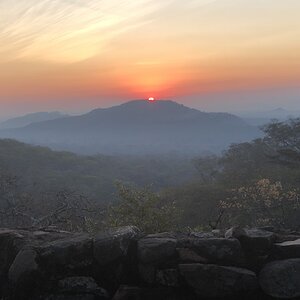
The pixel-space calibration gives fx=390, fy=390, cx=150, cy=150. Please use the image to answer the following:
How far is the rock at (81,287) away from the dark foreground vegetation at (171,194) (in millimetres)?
2621

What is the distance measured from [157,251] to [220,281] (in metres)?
0.97

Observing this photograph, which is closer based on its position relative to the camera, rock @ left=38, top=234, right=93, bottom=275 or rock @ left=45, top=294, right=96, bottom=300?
rock @ left=45, top=294, right=96, bottom=300

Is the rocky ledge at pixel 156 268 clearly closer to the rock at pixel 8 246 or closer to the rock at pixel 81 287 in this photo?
the rock at pixel 81 287

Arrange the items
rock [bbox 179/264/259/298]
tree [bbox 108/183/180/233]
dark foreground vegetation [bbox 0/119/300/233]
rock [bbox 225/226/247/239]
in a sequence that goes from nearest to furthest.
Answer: rock [bbox 179/264/259/298]
rock [bbox 225/226/247/239]
dark foreground vegetation [bbox 0/119/300/233]
tree [bbox 108/183/180/233]

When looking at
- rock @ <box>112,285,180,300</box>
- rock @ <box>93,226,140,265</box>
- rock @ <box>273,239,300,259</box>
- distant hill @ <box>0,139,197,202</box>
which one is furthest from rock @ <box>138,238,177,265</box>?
distant hill @ <box>0,139,197,202</box>

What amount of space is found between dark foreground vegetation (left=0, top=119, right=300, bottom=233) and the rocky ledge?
68.0 inches

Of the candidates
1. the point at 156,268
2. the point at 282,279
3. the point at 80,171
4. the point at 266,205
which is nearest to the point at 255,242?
the point at 282,279

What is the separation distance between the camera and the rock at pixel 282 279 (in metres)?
5.15

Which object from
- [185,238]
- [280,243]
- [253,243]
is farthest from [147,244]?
[280,243]

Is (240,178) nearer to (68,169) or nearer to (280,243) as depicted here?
(280,243)

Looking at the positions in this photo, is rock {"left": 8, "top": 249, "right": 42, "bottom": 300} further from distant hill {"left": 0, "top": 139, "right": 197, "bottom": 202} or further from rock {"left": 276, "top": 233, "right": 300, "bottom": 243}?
distant hill {"left": 0, "top": 139, "right": 197, "bottom": 202}

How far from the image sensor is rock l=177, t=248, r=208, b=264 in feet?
18.2

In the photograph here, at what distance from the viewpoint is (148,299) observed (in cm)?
540

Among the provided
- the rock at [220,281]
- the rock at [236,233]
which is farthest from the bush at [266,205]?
the rock at [220,281]
